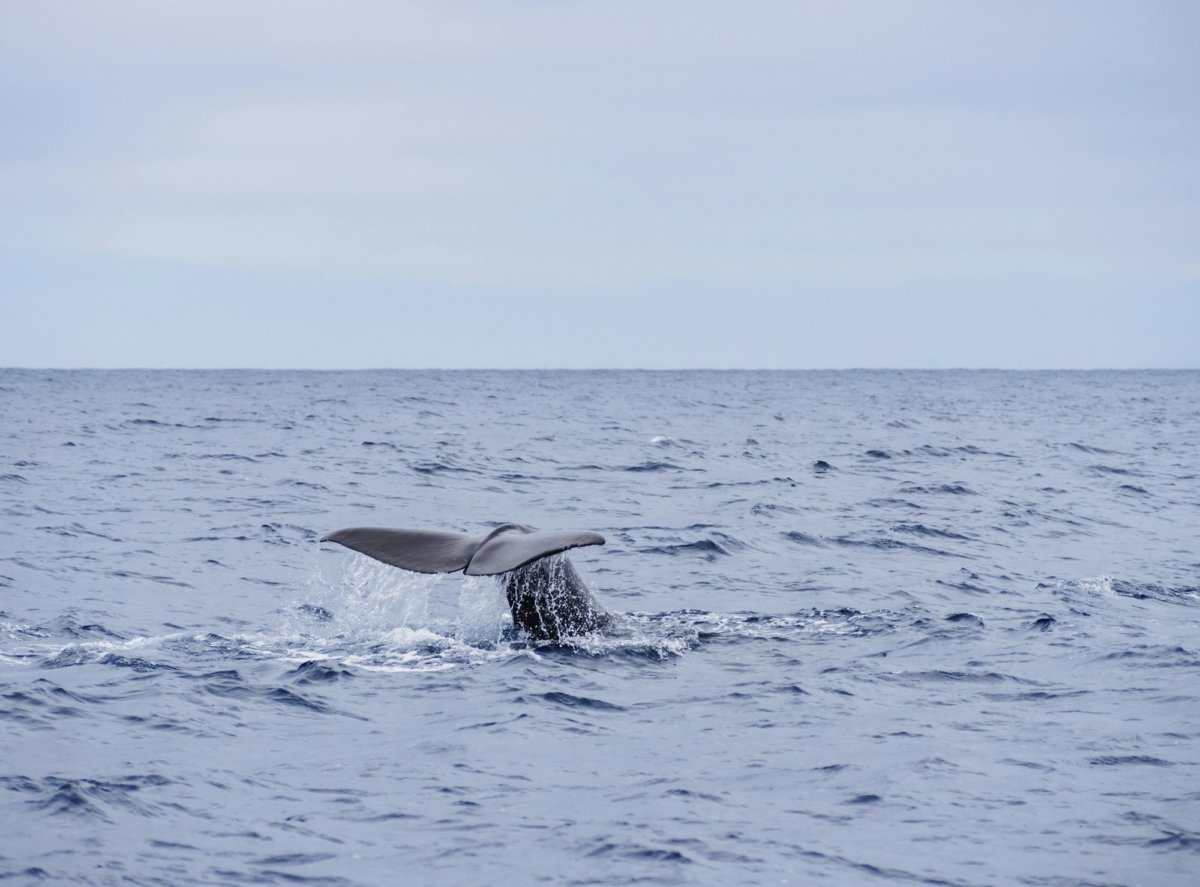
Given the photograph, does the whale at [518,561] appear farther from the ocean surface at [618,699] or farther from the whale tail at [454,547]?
the ocean surface at [618,699]

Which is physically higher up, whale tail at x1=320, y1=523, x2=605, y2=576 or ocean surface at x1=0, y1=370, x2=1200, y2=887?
whale tail at x1=320, y1=523, x2=605, y2=576

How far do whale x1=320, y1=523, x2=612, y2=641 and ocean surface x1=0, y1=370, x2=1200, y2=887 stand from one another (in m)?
0.26

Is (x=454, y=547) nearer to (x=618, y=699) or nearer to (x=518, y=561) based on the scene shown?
(x=518, y=561)

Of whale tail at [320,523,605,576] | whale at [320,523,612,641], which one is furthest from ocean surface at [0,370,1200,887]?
whale tail at [320,523,605,576]

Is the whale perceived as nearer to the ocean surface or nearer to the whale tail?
the whale tail

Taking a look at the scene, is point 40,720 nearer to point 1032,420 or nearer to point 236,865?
point 236,865

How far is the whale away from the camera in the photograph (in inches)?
343

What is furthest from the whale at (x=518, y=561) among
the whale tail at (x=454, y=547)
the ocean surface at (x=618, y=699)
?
the ocean surface at (x=618, y=699)

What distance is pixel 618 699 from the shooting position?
371 inches

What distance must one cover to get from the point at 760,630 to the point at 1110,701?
11.2 feet

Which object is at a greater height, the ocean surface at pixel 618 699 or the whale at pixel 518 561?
the whale at pixel 518 561

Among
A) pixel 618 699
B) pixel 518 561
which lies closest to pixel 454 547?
pixel 518 561

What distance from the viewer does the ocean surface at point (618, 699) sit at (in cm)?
652

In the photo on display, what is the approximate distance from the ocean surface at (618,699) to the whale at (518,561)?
0.26 m
